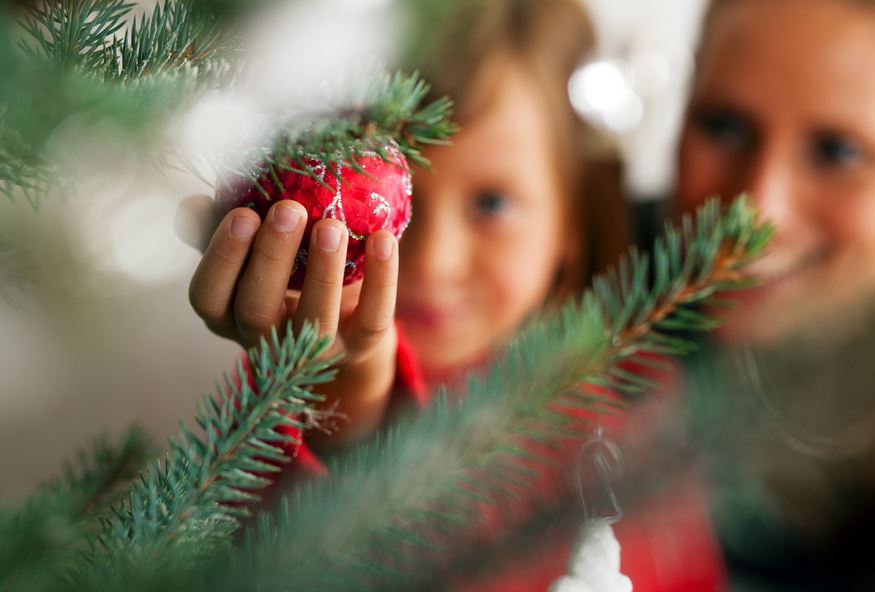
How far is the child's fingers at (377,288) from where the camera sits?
26 cm

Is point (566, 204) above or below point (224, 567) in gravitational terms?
above

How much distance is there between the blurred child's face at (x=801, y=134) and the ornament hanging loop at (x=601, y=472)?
50cm

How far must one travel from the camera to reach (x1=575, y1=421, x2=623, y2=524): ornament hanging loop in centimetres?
29

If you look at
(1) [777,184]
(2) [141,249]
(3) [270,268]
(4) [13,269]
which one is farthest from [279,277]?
(1) [777,184]

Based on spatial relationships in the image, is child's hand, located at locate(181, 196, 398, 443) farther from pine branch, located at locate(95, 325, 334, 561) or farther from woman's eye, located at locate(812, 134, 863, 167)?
woman's eye, located at locate(812, 134, 863, 167)

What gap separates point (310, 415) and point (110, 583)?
0.08 m

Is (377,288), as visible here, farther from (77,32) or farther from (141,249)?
(141,249)

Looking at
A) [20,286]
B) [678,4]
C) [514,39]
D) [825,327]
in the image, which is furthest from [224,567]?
[678,4]

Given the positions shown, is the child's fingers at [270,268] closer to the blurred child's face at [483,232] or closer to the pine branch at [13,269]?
the pine branch at [13,269]

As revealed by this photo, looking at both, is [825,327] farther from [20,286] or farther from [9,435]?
[9,435]

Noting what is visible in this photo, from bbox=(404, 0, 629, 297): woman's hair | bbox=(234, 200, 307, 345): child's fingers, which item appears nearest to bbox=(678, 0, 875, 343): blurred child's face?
bbox=(404, 0, 629, 297): woman's hair

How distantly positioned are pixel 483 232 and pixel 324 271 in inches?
22.0

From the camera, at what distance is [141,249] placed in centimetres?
69

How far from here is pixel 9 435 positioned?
35.6 inches
